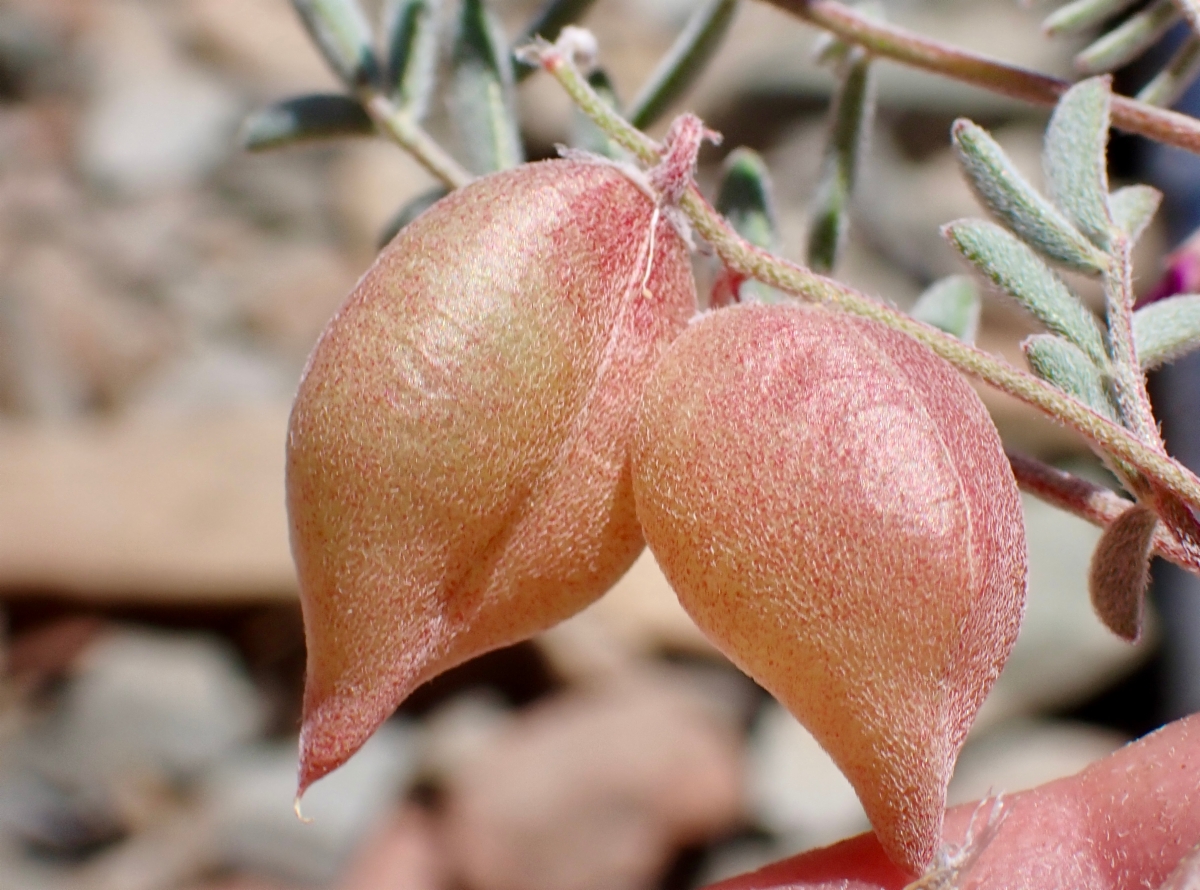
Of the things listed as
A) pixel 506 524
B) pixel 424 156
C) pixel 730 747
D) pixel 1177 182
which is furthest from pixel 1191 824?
pixel 730 747

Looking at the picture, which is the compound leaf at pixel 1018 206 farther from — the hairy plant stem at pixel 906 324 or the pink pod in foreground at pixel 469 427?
the pink pod in foreground at pixel 469 427

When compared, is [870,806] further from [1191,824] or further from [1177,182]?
[1177,182]

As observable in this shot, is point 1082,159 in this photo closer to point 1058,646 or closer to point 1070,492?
point 1070,492

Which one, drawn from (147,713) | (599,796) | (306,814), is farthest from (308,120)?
(147,713)

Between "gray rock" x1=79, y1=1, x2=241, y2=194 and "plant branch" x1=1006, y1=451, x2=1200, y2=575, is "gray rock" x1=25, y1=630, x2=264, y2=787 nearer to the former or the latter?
"gray rock" x1=79, y1=1, x2=241, y2=194

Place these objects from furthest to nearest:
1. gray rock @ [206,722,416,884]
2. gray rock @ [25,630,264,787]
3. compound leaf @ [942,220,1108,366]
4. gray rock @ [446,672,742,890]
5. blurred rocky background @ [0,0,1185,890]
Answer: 1. gray rock @ [25,630,264,787]
2. gray rock @ [206,722,416,884]
3. blurred rocky background @ [0,0,1185,890]
4. gray rock @ [446,672,742,890]
5. compound leaf @ [942,220,1108,366]

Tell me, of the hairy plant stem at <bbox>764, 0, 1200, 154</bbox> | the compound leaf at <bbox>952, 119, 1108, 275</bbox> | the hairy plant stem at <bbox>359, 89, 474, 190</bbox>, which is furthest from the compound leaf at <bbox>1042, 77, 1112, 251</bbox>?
the hairy plant stem at <bbox>359, 89, 474, 190</bbox>

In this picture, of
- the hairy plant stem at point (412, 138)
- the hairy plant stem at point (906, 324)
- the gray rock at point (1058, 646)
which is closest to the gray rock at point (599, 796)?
the gray rock at point (1058, 646)
